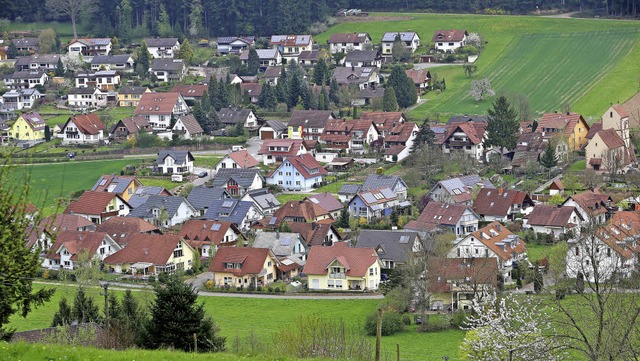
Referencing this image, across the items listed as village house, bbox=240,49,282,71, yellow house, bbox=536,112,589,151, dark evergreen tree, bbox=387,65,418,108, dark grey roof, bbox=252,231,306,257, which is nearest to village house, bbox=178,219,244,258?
dark grey roof, bbox=252,231,306,257

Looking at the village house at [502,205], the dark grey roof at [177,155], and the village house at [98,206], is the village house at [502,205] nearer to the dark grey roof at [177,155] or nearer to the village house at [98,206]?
the village house at [98,206]

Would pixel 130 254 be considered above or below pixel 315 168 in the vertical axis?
below

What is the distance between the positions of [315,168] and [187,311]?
31678 millimetres

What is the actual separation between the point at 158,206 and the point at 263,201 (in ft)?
15.3

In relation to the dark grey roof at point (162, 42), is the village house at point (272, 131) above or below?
below

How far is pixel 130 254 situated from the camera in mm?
40750

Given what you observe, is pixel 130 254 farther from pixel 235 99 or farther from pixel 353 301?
pixel 235 99

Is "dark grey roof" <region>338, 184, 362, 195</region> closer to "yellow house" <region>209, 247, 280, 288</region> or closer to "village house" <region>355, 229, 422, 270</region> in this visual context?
"village house" <region>355, 229, 422, 270</region>

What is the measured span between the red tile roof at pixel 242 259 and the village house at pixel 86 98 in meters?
34.6

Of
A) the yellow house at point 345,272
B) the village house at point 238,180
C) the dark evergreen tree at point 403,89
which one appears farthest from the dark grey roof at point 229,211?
the dark evergreen tree at point 403,89

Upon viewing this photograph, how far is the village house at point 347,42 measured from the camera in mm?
80312

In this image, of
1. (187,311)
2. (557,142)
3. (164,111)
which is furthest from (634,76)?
(187,311)

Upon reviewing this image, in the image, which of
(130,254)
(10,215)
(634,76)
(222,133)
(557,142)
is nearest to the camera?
(10,215)

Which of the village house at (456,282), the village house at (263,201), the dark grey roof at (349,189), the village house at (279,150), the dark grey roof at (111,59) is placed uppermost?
the dark grey roof at (111,59)
